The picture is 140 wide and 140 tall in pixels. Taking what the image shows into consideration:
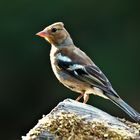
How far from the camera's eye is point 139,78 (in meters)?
19.4

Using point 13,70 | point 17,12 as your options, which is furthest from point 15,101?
point 17,12

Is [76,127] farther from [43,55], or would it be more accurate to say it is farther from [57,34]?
[43,55]

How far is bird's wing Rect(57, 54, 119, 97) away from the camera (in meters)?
8.27

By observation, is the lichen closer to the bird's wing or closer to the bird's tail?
the bird's tail

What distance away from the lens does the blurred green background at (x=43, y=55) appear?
18281 mm

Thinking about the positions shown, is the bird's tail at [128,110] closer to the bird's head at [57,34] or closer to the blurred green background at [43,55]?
the bird's head at [57,34]

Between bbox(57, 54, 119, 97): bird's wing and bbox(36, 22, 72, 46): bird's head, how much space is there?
0.49m

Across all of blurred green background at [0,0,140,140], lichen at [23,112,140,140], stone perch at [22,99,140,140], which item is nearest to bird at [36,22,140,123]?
stone perch at [22,99,140,140]

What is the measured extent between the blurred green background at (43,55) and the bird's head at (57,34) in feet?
27.2

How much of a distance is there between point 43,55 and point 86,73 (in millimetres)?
10266

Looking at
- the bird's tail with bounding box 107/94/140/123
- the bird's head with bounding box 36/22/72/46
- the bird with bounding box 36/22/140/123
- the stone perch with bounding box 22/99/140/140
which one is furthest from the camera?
the bird's head with bounding box 36/22/72/46

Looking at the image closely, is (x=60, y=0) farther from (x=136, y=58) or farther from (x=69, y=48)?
(x=69, y=48)

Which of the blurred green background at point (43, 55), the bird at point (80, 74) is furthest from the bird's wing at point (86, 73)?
the blurred green background at point (43, 55)

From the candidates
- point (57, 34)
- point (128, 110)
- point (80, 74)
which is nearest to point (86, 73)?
point (80, 74)
